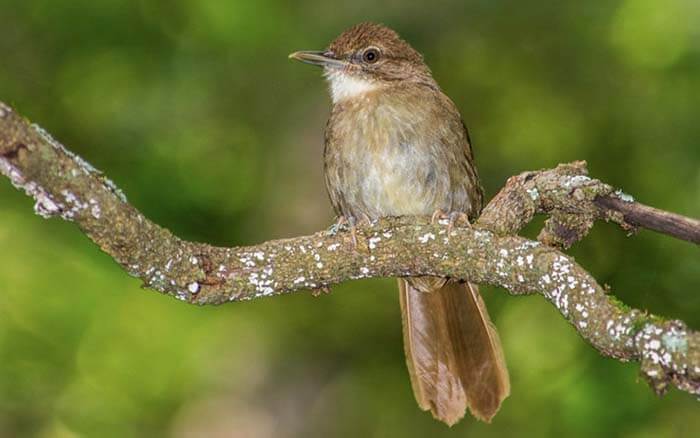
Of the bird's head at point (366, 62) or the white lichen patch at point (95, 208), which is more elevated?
the bird's head at point (366, 62)

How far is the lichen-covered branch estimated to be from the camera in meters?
3.14

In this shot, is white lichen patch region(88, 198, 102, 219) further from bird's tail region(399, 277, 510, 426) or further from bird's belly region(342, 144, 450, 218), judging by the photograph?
bird's belly region(342, 144, 450, 218)

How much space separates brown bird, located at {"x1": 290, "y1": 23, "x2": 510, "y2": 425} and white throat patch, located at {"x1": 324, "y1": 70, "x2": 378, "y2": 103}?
0.05 meters

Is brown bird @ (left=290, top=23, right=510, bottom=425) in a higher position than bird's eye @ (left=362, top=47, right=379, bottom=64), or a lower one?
lower

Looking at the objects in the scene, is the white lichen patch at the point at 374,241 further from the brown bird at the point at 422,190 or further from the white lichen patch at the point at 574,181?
the brown bird at the point at 422,190

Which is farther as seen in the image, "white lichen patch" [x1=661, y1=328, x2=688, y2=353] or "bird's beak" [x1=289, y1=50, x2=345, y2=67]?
"bird's beak" [x1=289, y1=50, x2=345, y2=67]

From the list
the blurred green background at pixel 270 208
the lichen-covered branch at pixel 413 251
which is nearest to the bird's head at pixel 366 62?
the blurred green background at pixel 270 208

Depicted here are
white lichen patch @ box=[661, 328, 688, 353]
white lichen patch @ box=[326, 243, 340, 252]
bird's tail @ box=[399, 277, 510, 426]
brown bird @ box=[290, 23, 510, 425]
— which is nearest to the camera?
white lichen patch @ box=[661, 328, 688, 353]

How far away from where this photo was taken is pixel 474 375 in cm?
499

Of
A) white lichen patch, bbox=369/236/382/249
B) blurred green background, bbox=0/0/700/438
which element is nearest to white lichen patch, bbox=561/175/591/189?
white lichen patch, bbox=369/236/382/249

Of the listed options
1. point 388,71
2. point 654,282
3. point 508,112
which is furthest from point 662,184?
point 388,71

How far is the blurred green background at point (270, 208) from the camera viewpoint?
6859 mm

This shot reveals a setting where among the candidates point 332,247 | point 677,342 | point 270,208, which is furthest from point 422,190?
point 677,342

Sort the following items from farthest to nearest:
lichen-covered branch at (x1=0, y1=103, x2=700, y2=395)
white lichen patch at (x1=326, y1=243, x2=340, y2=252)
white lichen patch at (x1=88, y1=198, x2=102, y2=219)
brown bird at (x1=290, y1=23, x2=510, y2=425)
→ brown bird at (x1=290, y1=23, x2=510, y2=425)
white lichen patch at (x1=326, y1=243, x2=340, y2=252)
white lichen patch at (x1=88, y1=198, x2=102, y2=219)
lichen-covered branch at (x1=0, y1=103, x2=700, y2=395)
